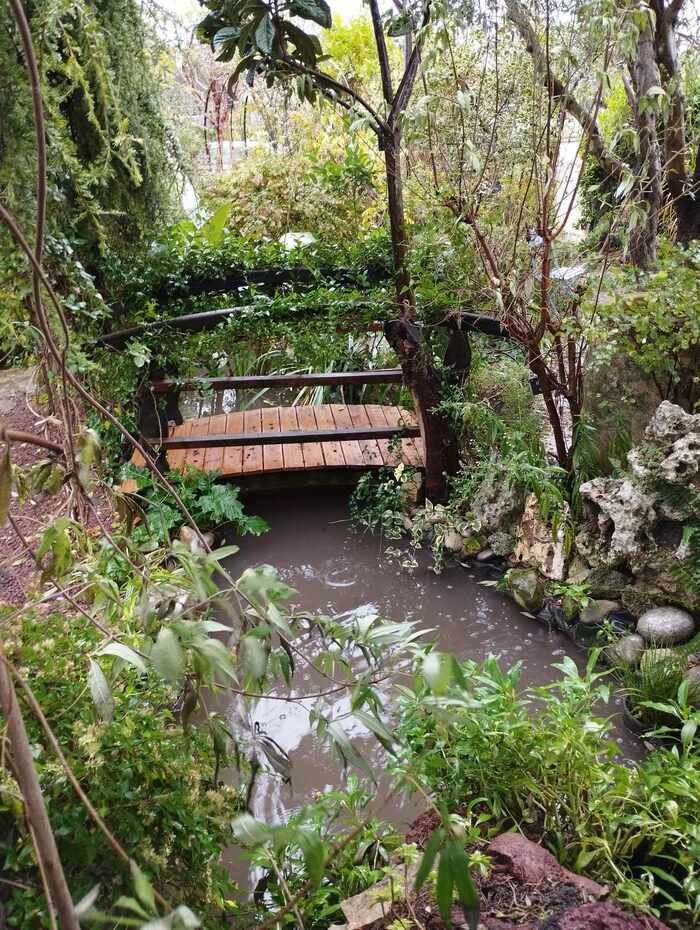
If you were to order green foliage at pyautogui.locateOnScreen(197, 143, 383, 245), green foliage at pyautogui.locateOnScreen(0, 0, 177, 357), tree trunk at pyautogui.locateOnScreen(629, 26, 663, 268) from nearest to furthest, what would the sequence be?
green foliage at pyautogui.locateOnScreen(0, 0, 177, 357), tree trunk at pyautogui.locateOnScreen(629, 26, 663, 268), green foliage at pyautogui.locateOnScreen(197, 143, 383, 245)

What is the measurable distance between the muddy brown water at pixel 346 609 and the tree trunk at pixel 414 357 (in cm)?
57

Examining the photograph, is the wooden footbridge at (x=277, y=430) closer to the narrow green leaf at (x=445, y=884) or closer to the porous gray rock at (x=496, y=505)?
the porous gray rock at (x=496, y=505)

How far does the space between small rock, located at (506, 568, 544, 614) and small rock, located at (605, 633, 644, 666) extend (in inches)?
17.5

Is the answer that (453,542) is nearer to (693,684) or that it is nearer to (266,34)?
(693,684)

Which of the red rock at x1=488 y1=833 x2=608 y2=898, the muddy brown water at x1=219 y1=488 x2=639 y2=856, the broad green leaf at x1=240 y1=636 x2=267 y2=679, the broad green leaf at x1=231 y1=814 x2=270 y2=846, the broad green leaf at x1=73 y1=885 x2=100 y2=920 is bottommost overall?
the muddy brown water at x1=219 y1=488 x2=639 y2=856

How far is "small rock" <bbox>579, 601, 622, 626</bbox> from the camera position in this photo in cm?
322

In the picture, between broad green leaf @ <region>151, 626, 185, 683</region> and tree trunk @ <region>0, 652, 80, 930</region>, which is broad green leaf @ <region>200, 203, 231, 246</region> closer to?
broad green leaf @ <region>151, 626, 185, 683</region>

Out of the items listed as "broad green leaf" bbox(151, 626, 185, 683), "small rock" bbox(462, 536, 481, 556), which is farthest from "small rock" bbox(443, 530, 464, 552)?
"broad green leaf" bbox(151, 626, 185, 683)

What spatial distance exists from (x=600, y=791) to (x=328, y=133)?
233 inches

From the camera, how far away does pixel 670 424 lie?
309 centimetres

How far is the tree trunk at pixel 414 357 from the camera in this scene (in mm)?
3420

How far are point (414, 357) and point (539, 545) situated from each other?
1174 mm

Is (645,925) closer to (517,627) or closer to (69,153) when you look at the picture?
(517,627)

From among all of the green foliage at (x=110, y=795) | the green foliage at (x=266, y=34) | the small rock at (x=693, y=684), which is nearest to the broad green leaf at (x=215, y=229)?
the green foliage at (x=266, y=34)
